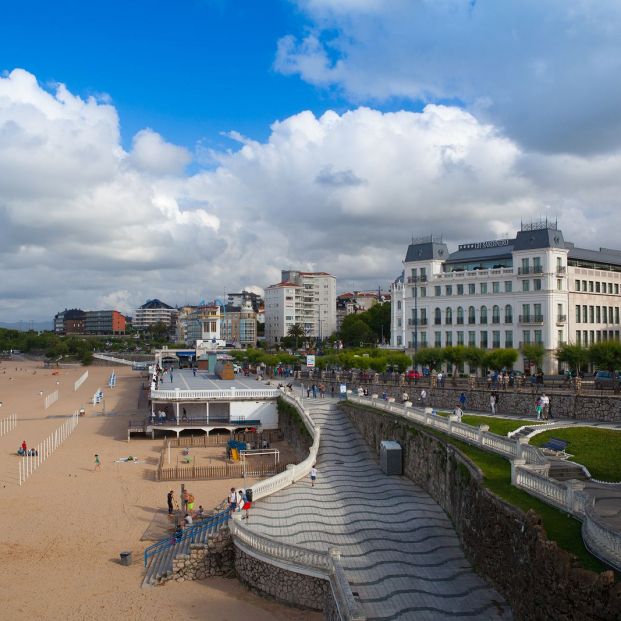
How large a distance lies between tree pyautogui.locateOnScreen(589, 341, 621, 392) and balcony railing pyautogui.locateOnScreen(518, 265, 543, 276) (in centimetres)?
1447

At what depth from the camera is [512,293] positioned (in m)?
53.8

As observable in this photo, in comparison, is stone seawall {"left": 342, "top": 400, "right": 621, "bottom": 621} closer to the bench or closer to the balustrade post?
the balustrade post

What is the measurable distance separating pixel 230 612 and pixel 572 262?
4845 cm

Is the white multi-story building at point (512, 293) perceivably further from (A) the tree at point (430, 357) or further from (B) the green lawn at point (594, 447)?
Result: (B) the green lawn at point (594, 447)

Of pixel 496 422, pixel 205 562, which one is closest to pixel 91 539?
pixel 205 562

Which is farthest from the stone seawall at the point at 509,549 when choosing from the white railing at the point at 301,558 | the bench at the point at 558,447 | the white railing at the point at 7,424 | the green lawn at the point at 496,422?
the white railing at the point at 7,424

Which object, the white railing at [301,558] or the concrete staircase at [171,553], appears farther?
the concrete staircase at [171,553]

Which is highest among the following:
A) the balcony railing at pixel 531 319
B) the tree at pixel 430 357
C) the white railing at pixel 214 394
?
the balcony railing at pixel 531 319

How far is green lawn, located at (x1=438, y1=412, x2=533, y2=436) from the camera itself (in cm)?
2714

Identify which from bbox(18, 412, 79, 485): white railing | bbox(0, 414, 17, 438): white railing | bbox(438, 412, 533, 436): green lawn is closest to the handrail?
bbox(438, 412, 533, 436): green lawn

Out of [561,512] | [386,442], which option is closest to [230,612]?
[561,512]

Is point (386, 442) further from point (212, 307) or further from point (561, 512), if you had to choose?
point (212, 307)

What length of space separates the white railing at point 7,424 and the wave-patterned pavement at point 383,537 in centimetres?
2859

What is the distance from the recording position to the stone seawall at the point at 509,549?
1005 centimetres
